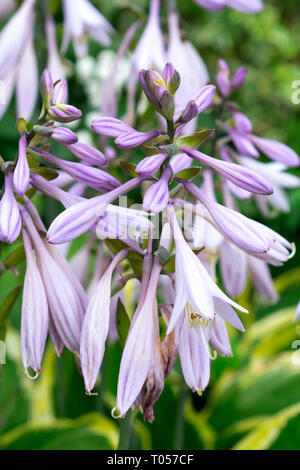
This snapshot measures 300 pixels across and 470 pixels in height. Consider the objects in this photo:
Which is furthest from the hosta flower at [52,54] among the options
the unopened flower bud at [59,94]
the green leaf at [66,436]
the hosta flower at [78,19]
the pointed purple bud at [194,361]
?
the pointed purple bud at [194,361]

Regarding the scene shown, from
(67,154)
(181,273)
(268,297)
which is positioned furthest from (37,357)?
(67,154)

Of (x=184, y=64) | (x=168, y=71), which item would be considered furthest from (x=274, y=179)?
(x=168, y=71)

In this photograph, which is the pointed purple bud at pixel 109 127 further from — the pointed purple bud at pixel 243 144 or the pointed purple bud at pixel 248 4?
the pointed purple bud at pixel 248 4

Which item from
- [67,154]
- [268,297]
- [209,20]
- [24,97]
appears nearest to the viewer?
[268,297]

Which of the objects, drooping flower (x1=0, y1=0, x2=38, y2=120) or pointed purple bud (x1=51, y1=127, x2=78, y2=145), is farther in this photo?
drooping flower (x1=0, y1=0, x2=38, y2=120)

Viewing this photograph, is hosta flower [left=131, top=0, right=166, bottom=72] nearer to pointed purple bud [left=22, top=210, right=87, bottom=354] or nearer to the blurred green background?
the blurred green background

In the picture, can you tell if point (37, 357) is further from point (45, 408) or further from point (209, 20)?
point (209, 20)

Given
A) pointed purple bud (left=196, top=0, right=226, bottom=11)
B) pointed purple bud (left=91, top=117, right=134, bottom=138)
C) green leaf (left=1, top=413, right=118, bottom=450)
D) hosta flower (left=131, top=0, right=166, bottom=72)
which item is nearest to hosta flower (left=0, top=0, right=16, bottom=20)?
hosta flower (left=131, top=0, right=166, bottom=72)
